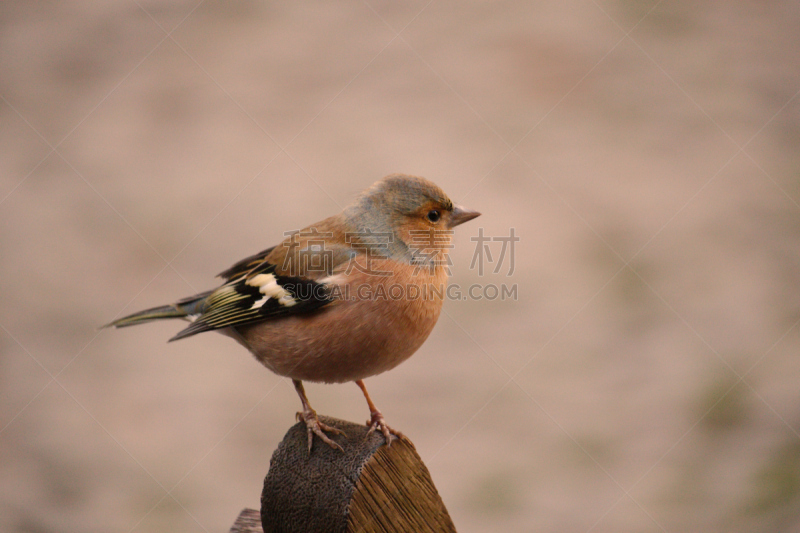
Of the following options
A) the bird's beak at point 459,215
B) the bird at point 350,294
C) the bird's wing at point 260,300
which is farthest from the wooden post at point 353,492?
the bird's beak at point 459,215

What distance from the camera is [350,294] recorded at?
2807 millimetres

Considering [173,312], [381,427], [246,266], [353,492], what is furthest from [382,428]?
[173,312]

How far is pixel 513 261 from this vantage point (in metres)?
6.92

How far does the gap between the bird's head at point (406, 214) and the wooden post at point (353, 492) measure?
92cm

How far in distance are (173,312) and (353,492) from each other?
1.68 m

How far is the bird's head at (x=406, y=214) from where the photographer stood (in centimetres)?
302

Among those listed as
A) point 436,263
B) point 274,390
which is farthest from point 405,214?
point 274,390

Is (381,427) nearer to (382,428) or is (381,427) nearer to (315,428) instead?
(382,428)

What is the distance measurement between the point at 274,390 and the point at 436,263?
3.36 metres

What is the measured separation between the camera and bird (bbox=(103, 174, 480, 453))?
272cm

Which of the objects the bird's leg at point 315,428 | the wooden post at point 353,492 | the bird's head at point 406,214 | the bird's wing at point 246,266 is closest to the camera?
the wooden post at point 353,492

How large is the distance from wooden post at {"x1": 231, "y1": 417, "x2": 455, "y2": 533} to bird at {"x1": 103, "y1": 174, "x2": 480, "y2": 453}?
0.14 m

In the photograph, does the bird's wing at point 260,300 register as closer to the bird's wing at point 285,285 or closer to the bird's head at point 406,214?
the bird's wing at point 285,285

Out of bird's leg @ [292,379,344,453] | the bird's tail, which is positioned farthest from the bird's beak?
the bird's tail
